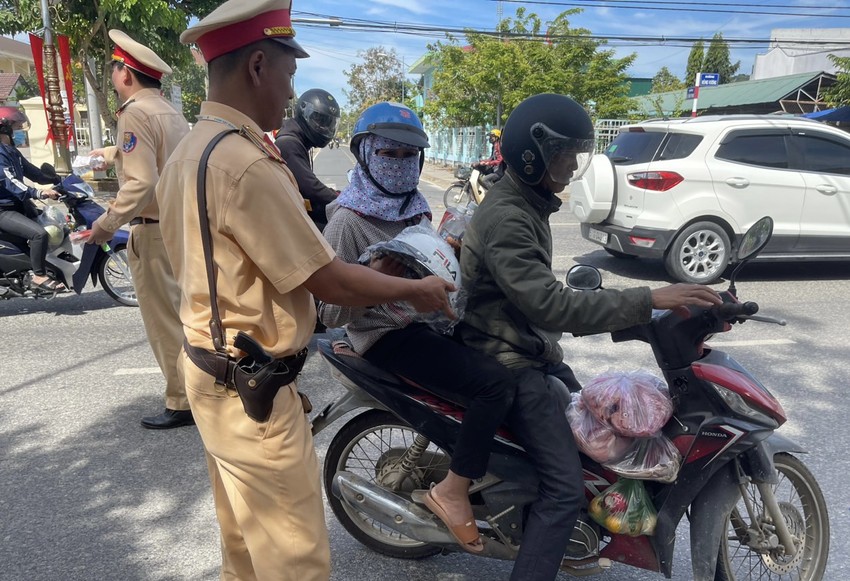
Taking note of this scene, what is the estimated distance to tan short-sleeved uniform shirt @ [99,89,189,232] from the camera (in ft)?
12.2

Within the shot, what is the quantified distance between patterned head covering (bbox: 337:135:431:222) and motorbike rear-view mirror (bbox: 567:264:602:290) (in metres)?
0.71

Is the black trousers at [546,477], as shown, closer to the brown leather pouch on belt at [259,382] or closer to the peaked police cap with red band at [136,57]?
the brown leather pouch on belt at [259,382]

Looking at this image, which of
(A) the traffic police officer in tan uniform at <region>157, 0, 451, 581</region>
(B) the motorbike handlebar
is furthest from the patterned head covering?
(B) the motorbike handlebar

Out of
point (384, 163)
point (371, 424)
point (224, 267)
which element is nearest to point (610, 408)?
point (371, 424)

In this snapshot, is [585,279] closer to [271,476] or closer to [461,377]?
[461,377]

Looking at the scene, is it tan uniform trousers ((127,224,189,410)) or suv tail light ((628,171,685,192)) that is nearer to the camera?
tan uniform trousers ((127,224,189,410))

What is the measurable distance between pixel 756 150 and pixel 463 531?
21.8 ft

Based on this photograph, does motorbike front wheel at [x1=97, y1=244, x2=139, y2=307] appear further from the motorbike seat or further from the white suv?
the white suv

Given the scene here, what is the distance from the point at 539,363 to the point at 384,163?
3.11 ft

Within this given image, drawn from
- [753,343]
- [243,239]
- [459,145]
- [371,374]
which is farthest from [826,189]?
[459,145]

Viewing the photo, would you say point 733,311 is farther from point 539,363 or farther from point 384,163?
point 384,163

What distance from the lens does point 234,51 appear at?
1721 millimetres

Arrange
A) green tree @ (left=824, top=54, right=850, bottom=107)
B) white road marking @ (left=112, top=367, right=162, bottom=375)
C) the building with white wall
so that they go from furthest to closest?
the building with white wall → green tree @ (left=824, top=54, right=850, bottom=107) → white road marking @ (left=112, top=367, right=162, bottom=375)

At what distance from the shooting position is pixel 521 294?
2107 millimetres
